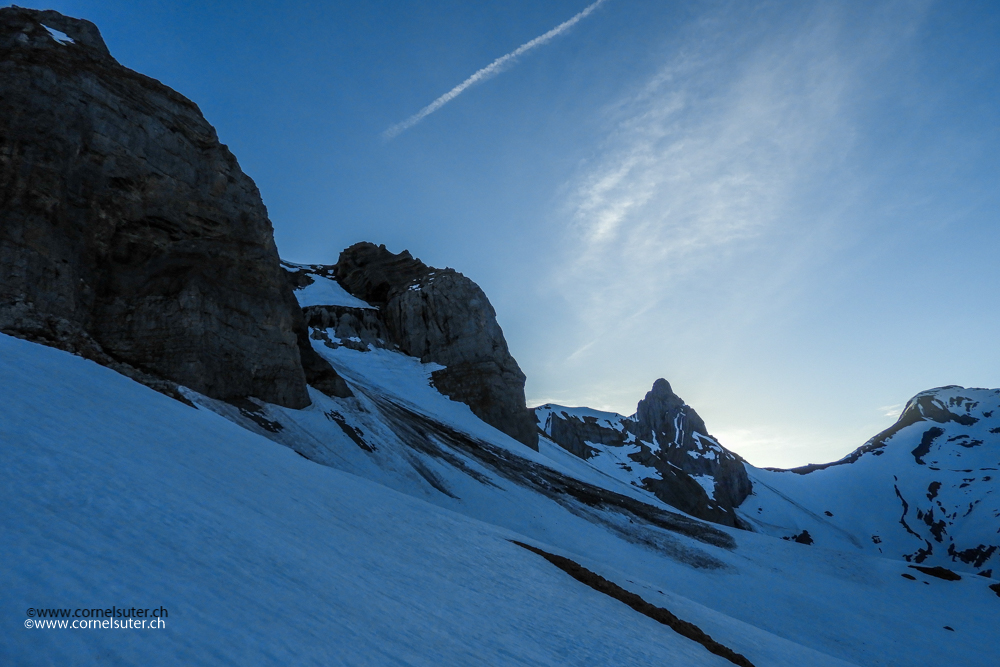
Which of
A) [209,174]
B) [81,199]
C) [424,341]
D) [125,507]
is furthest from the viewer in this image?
[424,341]

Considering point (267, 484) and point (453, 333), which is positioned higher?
point (453, 333)

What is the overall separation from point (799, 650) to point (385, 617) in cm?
1844

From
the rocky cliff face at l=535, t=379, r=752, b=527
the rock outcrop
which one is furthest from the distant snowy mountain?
the rocky cliff face at l=535, t=379, r=752, b=527

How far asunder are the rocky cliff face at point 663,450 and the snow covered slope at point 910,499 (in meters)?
12.1

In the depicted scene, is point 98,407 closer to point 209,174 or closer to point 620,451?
point 209,174

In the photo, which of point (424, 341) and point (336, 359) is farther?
point (424, 341)

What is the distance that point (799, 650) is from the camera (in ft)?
62.5

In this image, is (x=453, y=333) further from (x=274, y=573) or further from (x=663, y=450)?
(x=663, y=450)

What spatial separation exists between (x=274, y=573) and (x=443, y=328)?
234ft

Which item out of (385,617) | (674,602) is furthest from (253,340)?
(385,617)

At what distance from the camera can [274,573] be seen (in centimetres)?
750

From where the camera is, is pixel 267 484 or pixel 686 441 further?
pixel 686 441

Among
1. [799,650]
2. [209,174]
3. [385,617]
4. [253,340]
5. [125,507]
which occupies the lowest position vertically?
[799,650]

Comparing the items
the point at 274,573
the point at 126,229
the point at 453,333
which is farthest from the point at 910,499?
the point at 274,573
